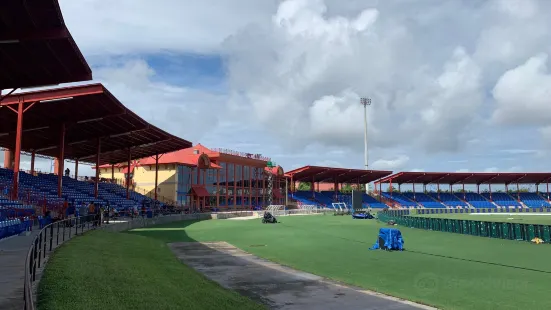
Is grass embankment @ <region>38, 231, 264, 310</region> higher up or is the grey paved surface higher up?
grass embankment @ <region>38, 231, 264, 310</region>

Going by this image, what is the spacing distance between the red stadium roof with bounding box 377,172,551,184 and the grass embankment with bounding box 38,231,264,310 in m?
83.2

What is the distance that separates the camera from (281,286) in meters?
12.0

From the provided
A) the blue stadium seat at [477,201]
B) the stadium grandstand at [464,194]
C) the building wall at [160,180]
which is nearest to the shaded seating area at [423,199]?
the stadium grandstand at [464,194]

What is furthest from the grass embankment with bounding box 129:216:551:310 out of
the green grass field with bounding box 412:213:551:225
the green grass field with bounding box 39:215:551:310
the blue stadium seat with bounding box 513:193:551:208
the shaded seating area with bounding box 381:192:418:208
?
the blue stadium seat with bounding box 513:193:551:208

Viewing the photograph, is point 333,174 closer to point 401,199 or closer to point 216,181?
point 401,199

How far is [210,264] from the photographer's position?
16484 millimetres

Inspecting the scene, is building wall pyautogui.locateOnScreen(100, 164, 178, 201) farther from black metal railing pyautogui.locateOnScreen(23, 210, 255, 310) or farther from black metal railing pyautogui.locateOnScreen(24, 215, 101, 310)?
black metal railing pyautogui.locateOnScreen(24, 215, 101, 310)

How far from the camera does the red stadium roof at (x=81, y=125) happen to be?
27.6 metres

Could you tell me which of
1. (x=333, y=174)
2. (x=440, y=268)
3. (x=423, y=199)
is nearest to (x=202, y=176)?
(x=333, y=174)

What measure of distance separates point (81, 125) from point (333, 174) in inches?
2299

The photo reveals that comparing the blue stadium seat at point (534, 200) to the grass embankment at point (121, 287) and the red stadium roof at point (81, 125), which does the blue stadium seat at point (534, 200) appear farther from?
the grass embankment at point (121, 287)

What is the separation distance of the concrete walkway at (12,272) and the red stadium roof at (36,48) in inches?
250

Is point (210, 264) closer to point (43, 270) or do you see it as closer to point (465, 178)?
point (43, 270)

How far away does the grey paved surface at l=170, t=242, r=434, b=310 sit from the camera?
981 cm
